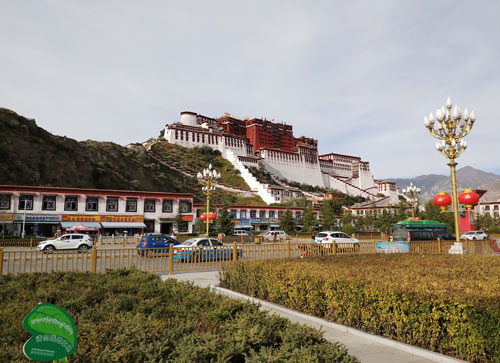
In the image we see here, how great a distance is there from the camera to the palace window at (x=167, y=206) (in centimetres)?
4362

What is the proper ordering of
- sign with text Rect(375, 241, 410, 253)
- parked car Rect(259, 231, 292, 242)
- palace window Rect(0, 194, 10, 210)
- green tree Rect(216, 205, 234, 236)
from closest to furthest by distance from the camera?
sign with text Rect(375, 241, 410, 253) < palace window Rect(0, 194, 10, 210) < parked car Rect(259, 231, 292, 242) < green tree Rect(216, 205, 234, 236)

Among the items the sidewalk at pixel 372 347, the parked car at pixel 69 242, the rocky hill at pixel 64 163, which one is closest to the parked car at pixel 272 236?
the parked car at pixel 69 242

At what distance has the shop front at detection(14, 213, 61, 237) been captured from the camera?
1393 inches

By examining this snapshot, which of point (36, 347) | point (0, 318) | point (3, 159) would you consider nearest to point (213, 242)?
point (0, 318)

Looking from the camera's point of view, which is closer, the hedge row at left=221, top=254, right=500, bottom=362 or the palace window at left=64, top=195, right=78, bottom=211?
the hedge row at left=221, top=254, right=500, bottom=362

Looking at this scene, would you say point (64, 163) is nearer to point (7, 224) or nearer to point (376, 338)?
point (7, 224)

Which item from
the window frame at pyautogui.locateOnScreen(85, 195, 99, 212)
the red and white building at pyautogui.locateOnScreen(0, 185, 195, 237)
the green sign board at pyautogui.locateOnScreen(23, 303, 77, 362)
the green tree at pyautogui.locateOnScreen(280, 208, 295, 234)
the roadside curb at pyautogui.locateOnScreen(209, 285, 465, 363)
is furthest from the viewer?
the green tree at pyautogui.locateOnScreen(280, 208, 295, 234)

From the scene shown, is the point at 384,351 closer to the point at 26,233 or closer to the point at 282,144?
the point at 26,233

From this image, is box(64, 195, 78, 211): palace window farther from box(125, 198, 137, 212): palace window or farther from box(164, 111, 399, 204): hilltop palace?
box(164, 111, 399, 204): hilltop palace

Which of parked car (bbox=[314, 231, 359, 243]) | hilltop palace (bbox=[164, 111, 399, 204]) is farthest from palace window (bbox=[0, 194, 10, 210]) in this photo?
hilltop palace (bbox=[164, 111, 399, 204])

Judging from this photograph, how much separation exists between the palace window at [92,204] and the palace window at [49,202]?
3.28m

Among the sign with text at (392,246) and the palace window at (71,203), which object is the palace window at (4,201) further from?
the sign with text at (392,246)

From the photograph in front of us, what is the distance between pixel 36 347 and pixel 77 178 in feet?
191

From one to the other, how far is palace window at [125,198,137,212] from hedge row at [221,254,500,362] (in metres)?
35.6
